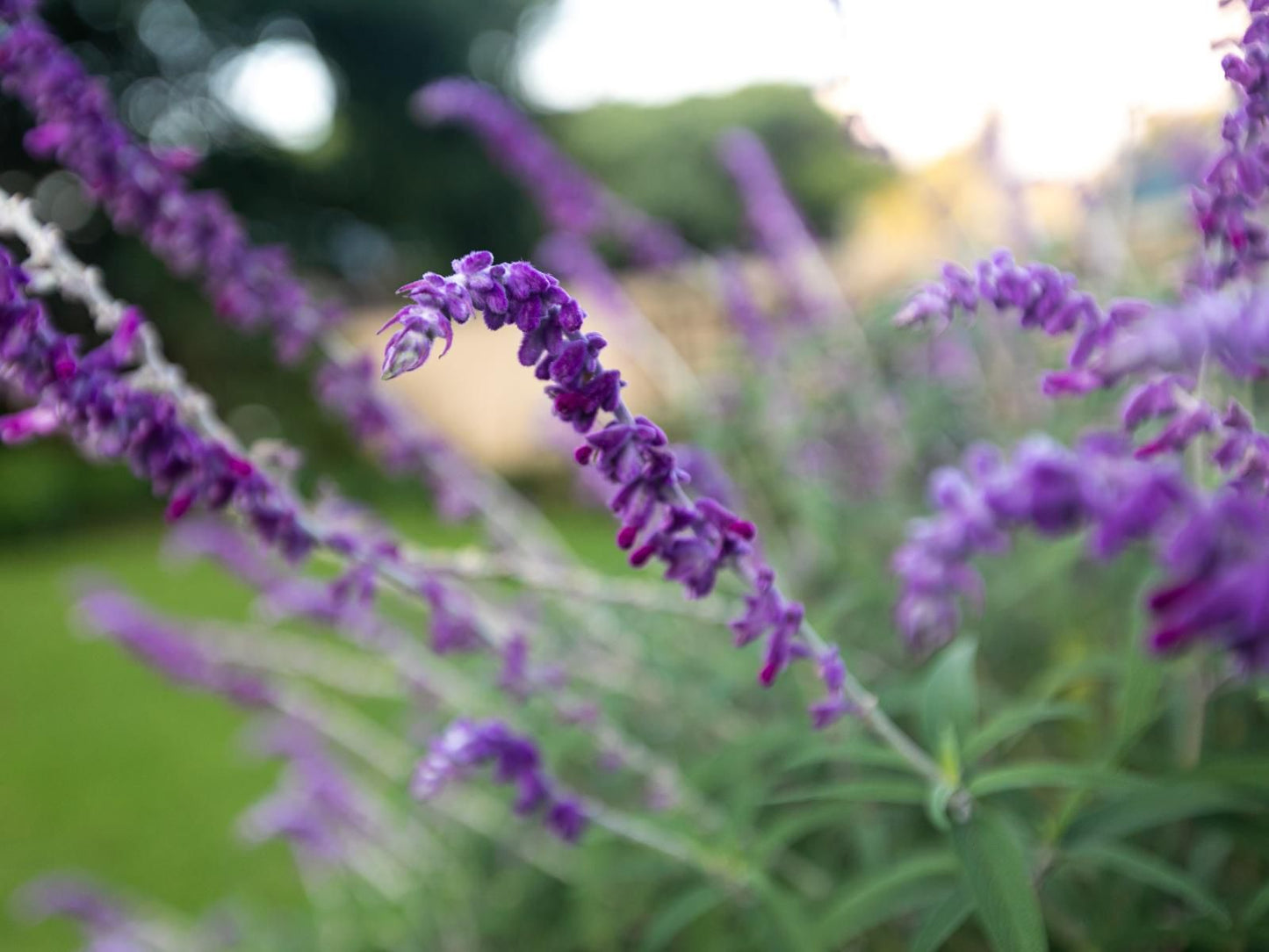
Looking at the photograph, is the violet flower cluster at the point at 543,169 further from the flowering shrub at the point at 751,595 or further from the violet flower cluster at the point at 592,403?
the violet flower cluster at the point at 592,403

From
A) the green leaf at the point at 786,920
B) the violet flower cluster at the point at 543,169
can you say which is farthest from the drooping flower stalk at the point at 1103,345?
the violet flower cluster at the point at 543,169

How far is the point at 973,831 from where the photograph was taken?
1141mm

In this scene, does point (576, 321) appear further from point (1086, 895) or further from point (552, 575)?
point (1086, 895)

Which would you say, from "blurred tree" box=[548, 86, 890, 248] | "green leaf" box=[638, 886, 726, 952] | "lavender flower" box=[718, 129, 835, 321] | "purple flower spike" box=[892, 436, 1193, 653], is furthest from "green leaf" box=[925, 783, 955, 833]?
"blurred tree" box=[548, 86, 890, 248]

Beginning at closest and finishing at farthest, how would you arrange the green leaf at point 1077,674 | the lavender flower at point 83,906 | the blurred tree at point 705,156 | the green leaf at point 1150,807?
1. the green leaf at point 1150,807
2. the green leaf at point 1077,674
3. the lavender flower at point 83,906
4. the blurred tree at point 705,156

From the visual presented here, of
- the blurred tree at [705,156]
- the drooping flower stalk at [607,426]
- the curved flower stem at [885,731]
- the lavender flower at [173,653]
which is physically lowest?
the curved flower stem at [885,731]

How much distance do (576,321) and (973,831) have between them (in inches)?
28.3

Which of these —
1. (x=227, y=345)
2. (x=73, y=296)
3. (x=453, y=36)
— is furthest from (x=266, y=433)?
(x=73, y=296)

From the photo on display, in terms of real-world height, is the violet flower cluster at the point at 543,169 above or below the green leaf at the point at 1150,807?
above

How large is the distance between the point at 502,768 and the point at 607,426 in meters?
0.67

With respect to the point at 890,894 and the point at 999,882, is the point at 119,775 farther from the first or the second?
the point at 999,882

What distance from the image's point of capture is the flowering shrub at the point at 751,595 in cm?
89

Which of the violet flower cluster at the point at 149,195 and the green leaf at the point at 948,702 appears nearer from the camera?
the green leaf at the point at 948,702

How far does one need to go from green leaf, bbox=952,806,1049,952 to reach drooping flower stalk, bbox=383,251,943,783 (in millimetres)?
300
